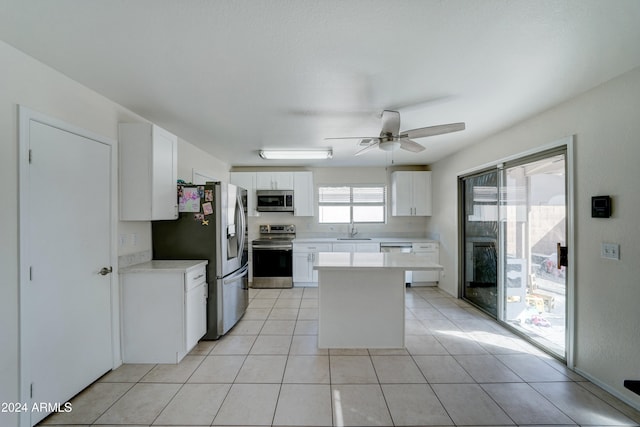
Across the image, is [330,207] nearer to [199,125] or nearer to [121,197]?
[199,125]

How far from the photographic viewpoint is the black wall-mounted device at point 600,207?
1.96m

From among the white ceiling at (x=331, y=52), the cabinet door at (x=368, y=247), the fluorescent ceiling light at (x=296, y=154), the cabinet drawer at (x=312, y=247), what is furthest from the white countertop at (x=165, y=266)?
the cabinet door at (x=368, y=247)

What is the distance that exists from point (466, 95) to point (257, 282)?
4201 mm

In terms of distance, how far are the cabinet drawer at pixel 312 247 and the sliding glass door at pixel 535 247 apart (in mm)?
2704

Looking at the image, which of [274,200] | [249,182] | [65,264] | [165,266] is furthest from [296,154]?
[65,264]

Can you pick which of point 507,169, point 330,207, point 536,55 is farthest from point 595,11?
point 330,207

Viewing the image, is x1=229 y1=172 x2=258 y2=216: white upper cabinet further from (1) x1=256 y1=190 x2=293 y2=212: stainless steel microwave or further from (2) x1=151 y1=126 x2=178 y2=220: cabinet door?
(2) x1=151 y1=126 x2=178 y2=220: cabinet door

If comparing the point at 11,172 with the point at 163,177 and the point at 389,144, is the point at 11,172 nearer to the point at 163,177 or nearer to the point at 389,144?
the point at 163,177

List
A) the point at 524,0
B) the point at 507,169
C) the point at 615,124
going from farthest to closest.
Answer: the point at 507,169, the point at 615,124, the point at 524,0

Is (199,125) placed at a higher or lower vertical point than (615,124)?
higher

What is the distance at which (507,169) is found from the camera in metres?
3.14

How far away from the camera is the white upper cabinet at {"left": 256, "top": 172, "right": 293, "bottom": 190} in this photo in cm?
509

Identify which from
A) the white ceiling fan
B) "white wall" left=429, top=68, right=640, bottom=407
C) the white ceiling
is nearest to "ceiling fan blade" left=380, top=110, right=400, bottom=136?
the white ceiling fan

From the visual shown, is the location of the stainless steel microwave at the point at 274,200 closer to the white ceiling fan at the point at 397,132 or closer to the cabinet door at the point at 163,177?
the cabinet door at the point at 163,177
